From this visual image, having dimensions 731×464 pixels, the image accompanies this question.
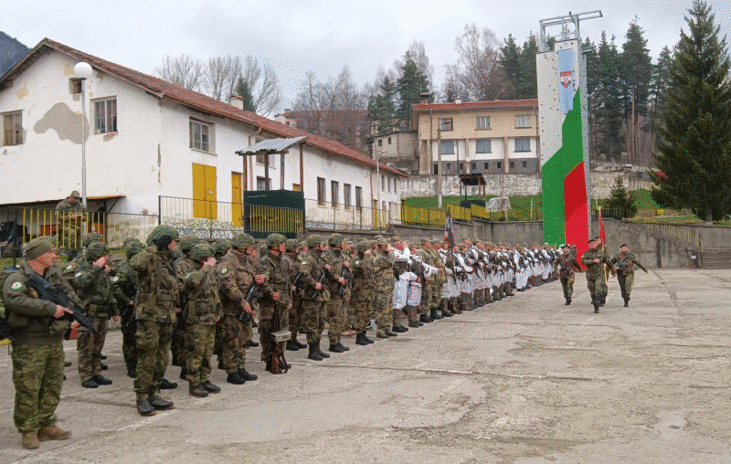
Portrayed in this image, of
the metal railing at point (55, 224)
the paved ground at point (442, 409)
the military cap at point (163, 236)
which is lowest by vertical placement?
the paved ground at point (442, 409)

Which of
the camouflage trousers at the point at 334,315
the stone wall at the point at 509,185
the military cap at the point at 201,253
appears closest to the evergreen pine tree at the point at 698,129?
the stone wall at the point at 509,185

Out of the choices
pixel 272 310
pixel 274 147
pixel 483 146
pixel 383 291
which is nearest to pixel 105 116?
pixel 274 147

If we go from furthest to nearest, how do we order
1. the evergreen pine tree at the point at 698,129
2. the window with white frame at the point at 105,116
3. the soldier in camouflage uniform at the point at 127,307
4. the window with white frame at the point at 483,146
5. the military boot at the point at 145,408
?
the window with white frame at the point at 483,146 < the evergreen pine tree at the point at 698,129 < the window with white frame at the point at 105,116 < the soldier in camouflage uniform at the point at 127,307 < the military boot at the point at 145,408

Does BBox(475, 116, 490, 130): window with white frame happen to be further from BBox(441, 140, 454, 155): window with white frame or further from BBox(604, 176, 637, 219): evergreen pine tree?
BBox(604, 176, 637, 219): evergreen pine tree

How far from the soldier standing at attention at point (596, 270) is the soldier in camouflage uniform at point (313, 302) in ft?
28.0

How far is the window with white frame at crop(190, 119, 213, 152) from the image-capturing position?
82.2 feet

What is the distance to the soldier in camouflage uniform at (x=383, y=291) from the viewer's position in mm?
12047

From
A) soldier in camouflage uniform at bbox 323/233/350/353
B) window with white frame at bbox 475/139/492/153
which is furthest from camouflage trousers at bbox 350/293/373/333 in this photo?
window with white frame at bbox 475/139/492/153

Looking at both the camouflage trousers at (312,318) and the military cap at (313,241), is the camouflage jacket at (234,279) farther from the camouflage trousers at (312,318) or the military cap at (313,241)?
the military cap at (313,241)

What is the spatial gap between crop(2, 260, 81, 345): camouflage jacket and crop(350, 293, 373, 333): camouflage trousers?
244 inches

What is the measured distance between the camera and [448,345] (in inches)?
436

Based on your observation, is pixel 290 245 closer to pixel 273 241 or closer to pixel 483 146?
pixel 273 241

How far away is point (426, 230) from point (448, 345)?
71.6 feet

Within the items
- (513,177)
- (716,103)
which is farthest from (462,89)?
(716,103)
